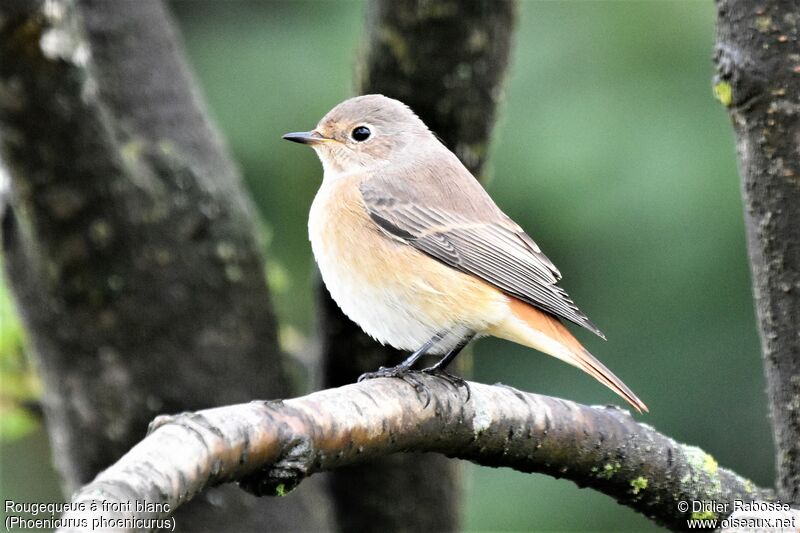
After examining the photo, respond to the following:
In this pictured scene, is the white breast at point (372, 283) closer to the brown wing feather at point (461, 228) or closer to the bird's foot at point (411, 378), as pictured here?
the brown wing feather at point (461, 228)

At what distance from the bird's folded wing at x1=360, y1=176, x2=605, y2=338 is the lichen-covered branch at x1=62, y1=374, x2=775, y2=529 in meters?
0.58

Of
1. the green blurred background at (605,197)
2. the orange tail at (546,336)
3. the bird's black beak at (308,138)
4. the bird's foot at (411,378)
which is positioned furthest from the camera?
the green blurred background at (605,197)

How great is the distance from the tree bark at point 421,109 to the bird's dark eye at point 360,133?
0.25 m

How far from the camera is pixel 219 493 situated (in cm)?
435

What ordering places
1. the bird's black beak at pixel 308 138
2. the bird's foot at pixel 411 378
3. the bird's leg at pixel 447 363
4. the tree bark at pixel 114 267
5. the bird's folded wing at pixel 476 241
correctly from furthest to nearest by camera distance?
the bird's black beak at pixel 308 138
the tree bark at pixel 114 267
the bird's folded wing at pixel 476 241
the bird's leg at pixel 447 363
the bird's foot at pixel 411 378

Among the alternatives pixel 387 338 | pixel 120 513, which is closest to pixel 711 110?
pixel 387 338

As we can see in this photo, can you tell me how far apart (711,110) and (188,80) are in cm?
353

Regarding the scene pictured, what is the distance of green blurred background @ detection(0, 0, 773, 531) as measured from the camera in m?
6.57

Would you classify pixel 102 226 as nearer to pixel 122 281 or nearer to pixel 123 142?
pixel 122 281

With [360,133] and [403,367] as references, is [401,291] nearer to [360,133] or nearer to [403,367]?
[403,367]

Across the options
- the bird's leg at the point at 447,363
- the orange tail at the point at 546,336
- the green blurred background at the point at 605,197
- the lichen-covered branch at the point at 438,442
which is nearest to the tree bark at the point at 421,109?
the bird's leg at the point at 447,363

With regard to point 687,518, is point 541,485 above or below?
below

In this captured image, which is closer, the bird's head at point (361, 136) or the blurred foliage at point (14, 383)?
the bird's head at point (361, 136)

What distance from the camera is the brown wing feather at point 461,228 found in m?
3.66
